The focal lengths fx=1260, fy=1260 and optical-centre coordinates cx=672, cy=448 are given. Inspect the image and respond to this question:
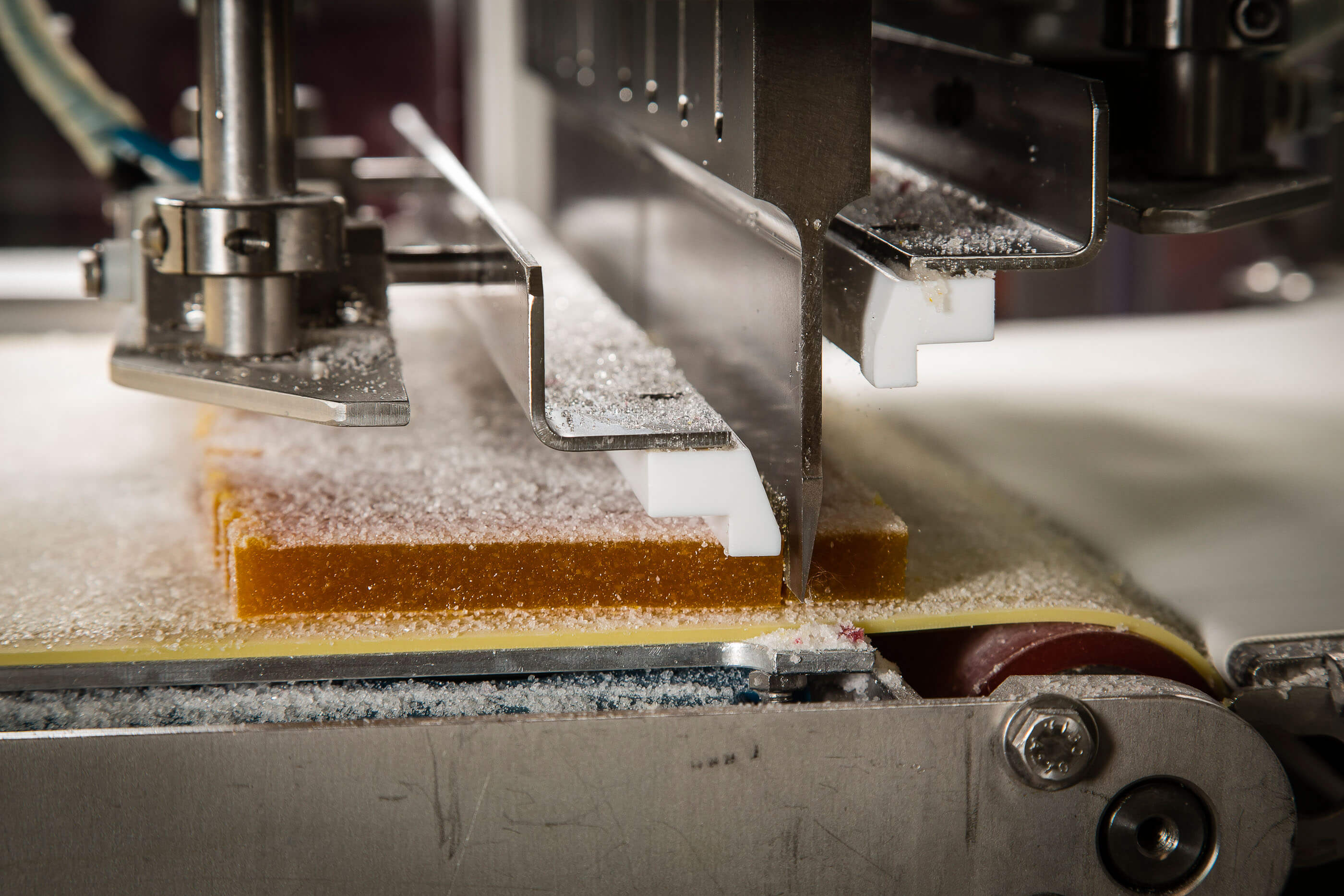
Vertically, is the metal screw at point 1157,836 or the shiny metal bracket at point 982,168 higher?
the shiny metal bracket at point 982,168

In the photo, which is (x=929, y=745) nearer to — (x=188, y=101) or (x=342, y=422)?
(x=342, y=422)

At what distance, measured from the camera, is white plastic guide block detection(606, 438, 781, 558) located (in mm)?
719

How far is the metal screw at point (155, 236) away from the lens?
84 cm

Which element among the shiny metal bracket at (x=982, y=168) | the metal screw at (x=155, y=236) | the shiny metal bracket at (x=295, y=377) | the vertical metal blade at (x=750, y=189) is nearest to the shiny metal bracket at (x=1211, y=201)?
the shiny metal bracket at (x=982, y=168)

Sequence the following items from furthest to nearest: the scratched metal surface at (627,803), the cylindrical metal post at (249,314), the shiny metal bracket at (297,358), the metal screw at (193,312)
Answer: the metal screw at (193,312) < the cylindrical metal post at (249,314) < the shiny metal bracket at (297,358) < the scratched metal surface at (627,803)

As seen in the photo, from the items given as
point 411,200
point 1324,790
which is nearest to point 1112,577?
point 1324,790

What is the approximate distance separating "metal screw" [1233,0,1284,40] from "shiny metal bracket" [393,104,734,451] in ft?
1.50

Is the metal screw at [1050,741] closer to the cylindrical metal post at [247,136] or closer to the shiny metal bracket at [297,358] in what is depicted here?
the shiny metal bracket at [297,358]

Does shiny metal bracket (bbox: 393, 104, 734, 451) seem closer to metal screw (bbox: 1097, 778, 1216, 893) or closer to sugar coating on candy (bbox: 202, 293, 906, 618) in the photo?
sugar coating on candy (bbox: 202, 293, 906, 618)

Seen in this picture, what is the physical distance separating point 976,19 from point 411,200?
1022 mm

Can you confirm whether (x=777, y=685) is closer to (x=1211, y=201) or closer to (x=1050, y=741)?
(x=1050, y=741)

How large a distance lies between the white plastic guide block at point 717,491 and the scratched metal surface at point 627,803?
0.38ft

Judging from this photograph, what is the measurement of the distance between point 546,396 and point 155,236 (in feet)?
0.98

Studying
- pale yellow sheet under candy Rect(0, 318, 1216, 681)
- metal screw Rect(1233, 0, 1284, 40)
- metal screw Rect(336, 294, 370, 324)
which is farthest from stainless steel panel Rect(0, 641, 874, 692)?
metal screw Rect(1233, 0, 1284, 40)
